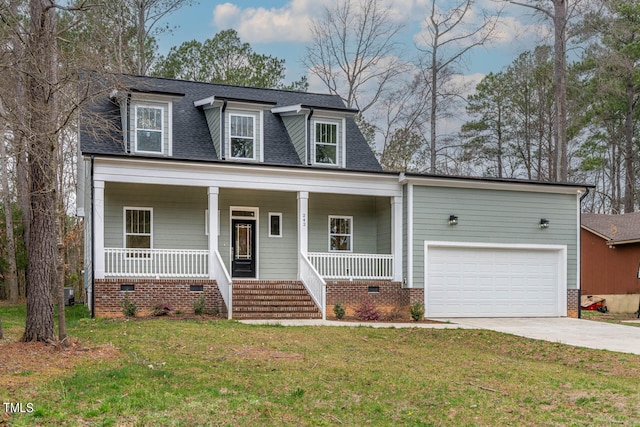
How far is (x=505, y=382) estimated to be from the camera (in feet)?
29.7

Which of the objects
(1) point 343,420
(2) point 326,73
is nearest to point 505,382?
(1) point 343,420

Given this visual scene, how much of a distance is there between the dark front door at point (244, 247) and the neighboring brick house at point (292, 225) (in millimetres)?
40

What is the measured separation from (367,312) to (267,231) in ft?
13.7

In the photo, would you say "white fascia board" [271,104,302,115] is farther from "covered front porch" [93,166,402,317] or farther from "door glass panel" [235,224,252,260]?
"door glass panel" [235,224,252,260]

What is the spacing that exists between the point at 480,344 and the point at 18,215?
65.9 feet

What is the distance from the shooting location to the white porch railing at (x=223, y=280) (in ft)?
52.9

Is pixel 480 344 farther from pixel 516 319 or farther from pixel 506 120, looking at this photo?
pixel 506 120

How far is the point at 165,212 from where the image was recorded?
749 inches

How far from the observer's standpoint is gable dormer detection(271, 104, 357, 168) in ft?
68.7

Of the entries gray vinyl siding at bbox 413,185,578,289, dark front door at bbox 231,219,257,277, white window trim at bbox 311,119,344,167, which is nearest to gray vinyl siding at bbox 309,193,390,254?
white window trim at bbox 311,119,344,167

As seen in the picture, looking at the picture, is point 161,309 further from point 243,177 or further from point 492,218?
point 492,218

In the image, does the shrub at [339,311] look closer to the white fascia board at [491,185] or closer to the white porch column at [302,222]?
the white porch column at [302,222]

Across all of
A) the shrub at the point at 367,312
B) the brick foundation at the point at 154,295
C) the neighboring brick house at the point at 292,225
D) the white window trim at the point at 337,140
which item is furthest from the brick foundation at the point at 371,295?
the white window trim at the point at 337,140

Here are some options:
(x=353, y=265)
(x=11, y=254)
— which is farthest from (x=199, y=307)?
(x=11, y=254)
